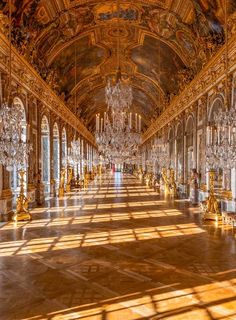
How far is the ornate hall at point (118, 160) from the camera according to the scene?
4789mm

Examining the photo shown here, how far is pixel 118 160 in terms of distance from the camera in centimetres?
1384

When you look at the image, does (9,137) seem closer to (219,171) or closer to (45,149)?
(219,171)

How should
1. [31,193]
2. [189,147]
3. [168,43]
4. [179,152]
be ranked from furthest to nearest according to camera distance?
[179,152] < [189,147] < [168,43] < [31,193]

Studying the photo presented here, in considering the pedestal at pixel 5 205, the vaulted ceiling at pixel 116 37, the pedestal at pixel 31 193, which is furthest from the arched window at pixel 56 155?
the pedestal at pixel 5 205

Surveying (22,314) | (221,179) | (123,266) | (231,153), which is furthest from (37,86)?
(22,314)

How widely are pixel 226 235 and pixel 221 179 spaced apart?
4.94 m

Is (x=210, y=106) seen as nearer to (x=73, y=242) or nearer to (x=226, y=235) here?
(x=226, y=235)

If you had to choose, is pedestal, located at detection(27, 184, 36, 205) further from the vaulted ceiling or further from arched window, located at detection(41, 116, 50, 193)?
the vaulted ceiling

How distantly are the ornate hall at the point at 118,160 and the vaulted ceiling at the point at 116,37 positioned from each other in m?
0.08

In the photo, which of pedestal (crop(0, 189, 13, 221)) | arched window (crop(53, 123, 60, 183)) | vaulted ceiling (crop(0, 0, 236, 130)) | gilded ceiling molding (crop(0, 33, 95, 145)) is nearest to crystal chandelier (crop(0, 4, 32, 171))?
pedestal (crop(0, 189, 13, 221))

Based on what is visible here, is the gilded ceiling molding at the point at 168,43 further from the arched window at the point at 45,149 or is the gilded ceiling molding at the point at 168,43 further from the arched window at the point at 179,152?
the arched window at the point at 45,149

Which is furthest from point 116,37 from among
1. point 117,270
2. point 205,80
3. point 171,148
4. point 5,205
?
point 117,270

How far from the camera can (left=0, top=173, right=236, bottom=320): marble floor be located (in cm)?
422

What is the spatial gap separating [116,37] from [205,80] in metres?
6.69
